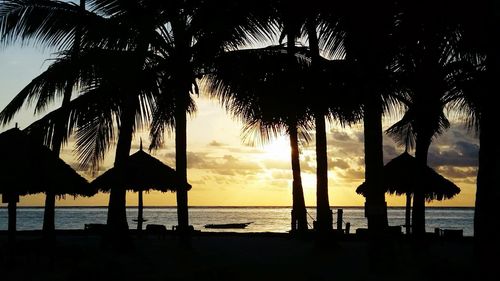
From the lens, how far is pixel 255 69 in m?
14.4

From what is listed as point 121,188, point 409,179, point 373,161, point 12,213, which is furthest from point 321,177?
point 12,213

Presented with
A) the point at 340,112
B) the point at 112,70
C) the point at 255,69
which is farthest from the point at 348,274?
the point at 112,70

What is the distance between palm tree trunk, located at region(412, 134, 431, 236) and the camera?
1691 cm

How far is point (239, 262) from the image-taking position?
14.2 metres

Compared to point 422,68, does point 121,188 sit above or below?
below

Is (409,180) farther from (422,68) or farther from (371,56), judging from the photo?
(371,56)

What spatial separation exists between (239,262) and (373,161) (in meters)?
3.66

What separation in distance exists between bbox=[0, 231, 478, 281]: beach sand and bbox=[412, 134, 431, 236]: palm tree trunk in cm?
44

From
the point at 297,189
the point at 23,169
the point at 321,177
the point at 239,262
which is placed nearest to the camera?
the point at 23,169

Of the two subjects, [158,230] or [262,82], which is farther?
[158,230]

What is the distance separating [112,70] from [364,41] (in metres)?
4.47

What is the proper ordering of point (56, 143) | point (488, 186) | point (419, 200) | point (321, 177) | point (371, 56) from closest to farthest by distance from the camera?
point (488, 186) < point (371, 56) < point (56, 143) < point (321, 177) < point (419, 200)

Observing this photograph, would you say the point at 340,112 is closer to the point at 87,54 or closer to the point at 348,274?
the point at 348,274

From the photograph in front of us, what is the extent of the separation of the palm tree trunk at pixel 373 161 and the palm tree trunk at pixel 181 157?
5.07m
